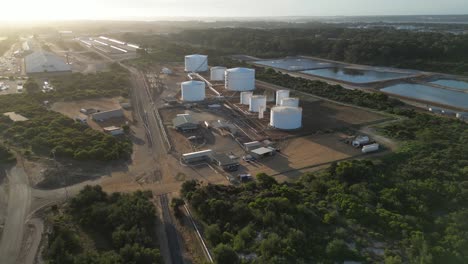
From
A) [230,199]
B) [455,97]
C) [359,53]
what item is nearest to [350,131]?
[230,199]

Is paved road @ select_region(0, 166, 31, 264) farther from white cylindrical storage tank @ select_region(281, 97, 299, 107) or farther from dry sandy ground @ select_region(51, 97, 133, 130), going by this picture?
white cylindrical storage tank @ select_region(281, 97, 299, 107)

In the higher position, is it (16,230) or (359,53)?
(359,53)

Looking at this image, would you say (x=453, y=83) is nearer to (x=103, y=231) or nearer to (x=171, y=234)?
(x=171, y=234)

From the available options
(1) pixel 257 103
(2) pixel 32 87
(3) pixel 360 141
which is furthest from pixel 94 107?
(3) pixel 360 141

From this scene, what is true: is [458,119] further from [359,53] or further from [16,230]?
[359,53]

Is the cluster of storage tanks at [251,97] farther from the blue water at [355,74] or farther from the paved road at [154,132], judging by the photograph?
the blue water at [355,74]

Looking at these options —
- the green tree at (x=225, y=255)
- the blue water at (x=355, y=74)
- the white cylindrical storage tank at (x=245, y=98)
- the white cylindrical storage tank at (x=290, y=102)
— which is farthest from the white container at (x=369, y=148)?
the blue water at (x=355, y=74)

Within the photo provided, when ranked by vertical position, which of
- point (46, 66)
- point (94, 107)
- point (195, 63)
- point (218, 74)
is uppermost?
point (195, 63)
